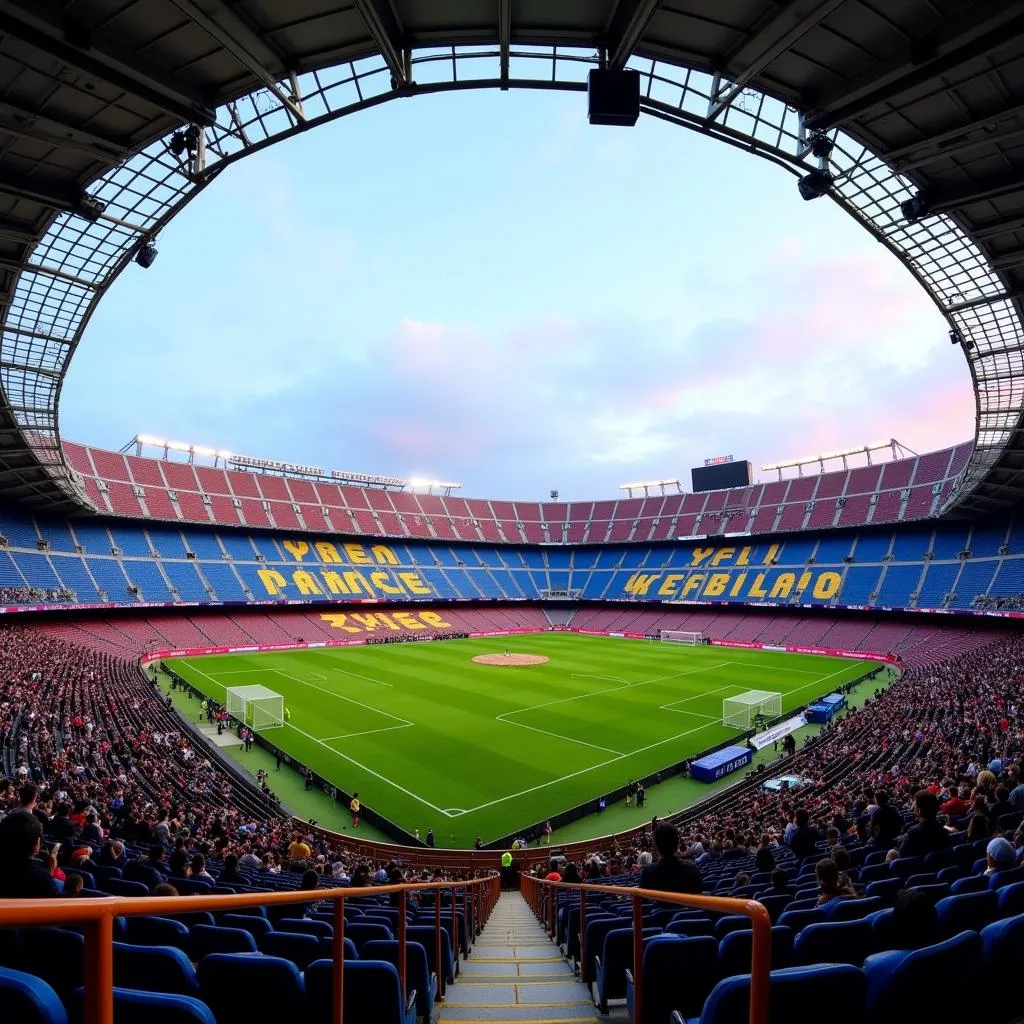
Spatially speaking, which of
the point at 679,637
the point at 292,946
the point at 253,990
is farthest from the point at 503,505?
the point at 253,990

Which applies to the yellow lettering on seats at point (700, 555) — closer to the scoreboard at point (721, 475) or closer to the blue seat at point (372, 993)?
the scoreboard at point (721, 475)

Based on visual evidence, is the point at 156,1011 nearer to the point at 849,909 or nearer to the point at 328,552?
the point at 849,909

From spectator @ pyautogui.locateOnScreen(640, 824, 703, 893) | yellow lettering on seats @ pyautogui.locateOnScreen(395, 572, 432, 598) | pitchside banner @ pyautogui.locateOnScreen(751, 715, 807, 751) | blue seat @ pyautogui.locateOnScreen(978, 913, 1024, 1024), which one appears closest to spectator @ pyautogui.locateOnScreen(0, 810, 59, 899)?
spectator @ pyautogui.locateOnScreen(640, 824, 703, 893)

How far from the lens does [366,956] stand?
17.2ft

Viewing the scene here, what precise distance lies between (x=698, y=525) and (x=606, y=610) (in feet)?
54.3

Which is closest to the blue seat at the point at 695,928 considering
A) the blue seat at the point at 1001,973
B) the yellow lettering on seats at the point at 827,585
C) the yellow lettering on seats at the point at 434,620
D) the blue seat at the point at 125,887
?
the blue seat at the point at 1001,973

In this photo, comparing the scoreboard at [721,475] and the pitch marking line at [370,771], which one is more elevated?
the scoreboard at [721,475]

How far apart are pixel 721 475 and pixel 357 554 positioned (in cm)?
5000

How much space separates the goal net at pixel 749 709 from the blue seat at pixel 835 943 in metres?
31.4

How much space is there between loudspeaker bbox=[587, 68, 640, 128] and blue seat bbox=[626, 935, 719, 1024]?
13.5m

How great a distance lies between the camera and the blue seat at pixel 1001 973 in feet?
10.8

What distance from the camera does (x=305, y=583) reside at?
217 feet

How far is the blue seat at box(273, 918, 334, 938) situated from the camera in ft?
17.8

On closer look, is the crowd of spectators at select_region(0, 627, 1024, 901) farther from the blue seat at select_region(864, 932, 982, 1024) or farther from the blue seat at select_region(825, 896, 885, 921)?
the blue seat at select_region(864, 932, 982, 1024)
